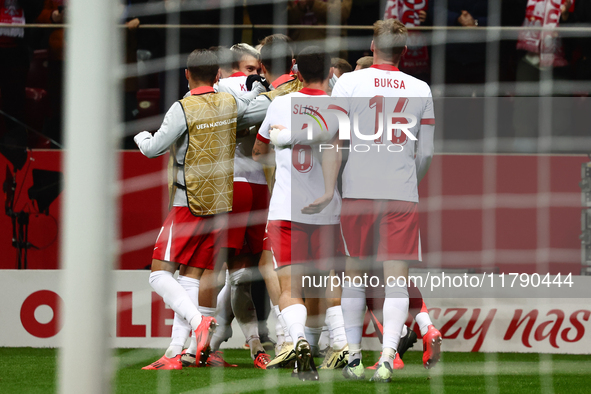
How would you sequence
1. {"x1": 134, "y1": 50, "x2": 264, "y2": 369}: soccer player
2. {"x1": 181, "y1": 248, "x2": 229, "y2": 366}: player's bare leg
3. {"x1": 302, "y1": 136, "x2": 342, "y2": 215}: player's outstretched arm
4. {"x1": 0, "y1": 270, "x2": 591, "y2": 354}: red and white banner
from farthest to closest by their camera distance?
{"x1": 0, "y1": 270, "x2": 591, "y2": 354}: red and white banner
{"x1": 181, "y1": 248, "x2": 229, "y2": 366}: player's bare leg
{"x1": 134, "y1": 50, "x2": 264, "y2": 369}: soccer player
{"x1": 302, "y1": 136, "x2": 342, "y2": 215}: player's outstretched arm

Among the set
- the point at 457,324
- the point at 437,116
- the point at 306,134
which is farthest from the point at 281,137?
the point at 437,116

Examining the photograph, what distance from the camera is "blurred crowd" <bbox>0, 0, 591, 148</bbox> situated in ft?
17.9

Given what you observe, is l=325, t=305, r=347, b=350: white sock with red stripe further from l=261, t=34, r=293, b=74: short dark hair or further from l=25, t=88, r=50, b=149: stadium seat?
l=25, t=88, r=50, b=149: stadium seat

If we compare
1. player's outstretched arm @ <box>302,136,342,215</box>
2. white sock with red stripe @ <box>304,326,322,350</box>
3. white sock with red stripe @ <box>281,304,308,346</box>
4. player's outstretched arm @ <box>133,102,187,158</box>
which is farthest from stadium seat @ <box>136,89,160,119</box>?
white sock with red stripe @ <box>281,304,308,346</box>

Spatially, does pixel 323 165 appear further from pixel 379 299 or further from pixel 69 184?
pixel 69 184

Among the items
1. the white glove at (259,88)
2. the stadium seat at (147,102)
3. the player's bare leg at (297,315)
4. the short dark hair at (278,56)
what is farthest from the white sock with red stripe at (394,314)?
the stadium seat at (147,102)

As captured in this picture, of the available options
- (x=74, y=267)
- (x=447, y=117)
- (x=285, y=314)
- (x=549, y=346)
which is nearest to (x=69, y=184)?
(x=74, y=267)

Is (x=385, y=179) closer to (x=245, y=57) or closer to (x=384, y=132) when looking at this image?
(x=384, y=132)

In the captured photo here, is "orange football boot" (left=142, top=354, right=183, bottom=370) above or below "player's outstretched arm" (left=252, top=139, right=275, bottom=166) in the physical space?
below

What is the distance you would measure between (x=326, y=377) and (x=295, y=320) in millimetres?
331

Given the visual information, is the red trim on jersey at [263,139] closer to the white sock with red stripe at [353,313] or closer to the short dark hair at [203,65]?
the short dark hair at [203,65]

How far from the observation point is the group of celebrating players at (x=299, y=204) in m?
3.14

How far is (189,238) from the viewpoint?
3.39 meters

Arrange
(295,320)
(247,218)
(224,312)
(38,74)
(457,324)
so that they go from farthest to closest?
(38,74) → (457,324) → (224,312) → (247,218) → (295,320)
